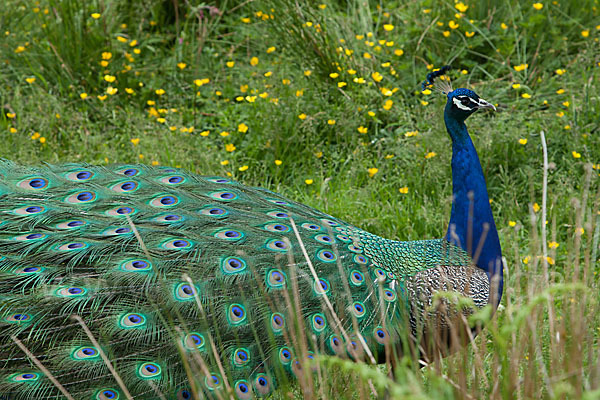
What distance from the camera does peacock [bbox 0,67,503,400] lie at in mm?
2264

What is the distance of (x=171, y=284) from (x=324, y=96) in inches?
99.6

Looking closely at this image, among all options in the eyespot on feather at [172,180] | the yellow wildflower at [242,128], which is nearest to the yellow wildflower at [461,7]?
the yellow wildflower at [242,128]

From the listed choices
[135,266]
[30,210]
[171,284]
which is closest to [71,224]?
[30,210]

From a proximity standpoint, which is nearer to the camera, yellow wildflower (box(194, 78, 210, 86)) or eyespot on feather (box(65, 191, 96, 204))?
eyespot on feather (box(65, 191, 96, 204))

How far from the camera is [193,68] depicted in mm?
5215

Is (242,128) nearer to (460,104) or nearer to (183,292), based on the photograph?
(460,104)

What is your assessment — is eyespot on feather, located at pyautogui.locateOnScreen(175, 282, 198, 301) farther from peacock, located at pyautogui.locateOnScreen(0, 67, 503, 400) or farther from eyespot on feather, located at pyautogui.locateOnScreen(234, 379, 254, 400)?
eyespot on feather, located at pyautogui.locateOnScreen(234, 379, 254, 400)

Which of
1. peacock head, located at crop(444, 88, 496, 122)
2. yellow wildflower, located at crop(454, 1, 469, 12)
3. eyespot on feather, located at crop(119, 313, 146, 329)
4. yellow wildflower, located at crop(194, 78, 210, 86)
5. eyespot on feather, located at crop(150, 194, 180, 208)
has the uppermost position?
yellow wildflower, located at crop(454, 1, 469, 12)

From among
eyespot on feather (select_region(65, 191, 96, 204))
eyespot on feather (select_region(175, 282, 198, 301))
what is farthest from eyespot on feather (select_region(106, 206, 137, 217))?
eyespot on feather (select_region(175, 282, 198, 301))

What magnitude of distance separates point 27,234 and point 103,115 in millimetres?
2474

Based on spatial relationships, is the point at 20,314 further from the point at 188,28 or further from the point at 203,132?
the point at 188,28

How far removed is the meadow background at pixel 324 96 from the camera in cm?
401

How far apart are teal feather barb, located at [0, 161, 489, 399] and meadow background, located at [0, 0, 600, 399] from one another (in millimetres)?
1122

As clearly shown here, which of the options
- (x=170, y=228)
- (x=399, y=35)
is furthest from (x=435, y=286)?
(x=399, y=35)
